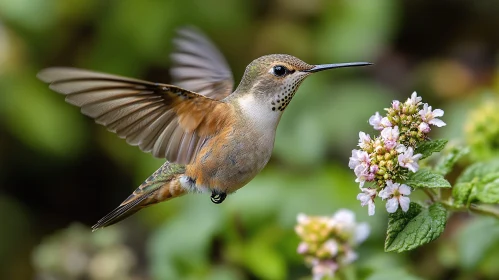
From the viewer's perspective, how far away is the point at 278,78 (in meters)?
1.65

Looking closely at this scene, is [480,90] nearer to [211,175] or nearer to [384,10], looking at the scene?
[384,10]

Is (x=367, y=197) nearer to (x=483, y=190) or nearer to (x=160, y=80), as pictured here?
(x=483, y=190)

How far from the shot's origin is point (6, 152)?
3.70 metres

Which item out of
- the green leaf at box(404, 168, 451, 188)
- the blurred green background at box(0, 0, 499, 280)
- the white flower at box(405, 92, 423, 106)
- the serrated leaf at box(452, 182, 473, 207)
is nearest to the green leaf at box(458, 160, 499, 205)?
the serrated leaf at box(452, 182, 473, 207)

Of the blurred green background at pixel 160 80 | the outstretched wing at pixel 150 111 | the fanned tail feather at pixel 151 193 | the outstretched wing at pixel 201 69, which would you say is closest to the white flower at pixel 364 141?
the outstretched wing at pixel 150 111

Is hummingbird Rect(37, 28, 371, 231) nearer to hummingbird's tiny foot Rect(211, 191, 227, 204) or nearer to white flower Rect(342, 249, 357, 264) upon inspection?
hummingbird's tiny foot Rect(211, 191, 227, 204)

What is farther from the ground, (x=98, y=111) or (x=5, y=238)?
(x=98, y=111)

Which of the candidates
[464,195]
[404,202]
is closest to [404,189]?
[404,202]

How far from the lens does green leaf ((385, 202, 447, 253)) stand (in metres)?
1.37

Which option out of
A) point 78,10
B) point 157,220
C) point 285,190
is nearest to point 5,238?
point 157,220

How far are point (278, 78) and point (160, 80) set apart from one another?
2.17 m

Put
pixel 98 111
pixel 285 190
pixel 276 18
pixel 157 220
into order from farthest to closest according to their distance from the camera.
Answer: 1. pixel 276 18
2. pixel 157 220
3. pixel 285 190
4. pixel 98 111

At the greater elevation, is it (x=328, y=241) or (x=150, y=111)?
(x=150, y=111)

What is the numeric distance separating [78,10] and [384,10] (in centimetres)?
150
